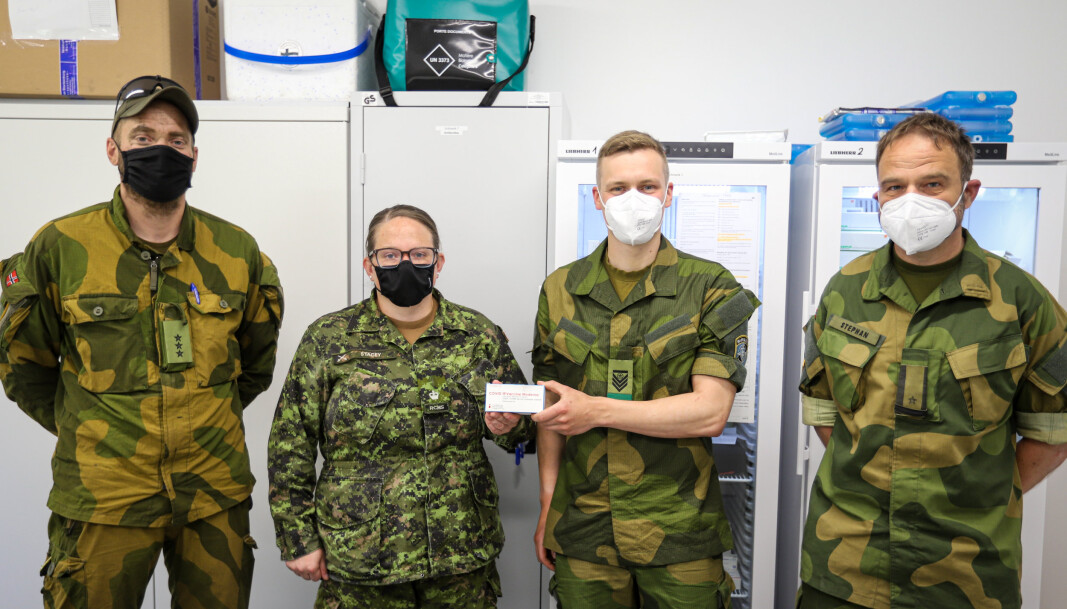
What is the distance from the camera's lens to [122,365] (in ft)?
5.67

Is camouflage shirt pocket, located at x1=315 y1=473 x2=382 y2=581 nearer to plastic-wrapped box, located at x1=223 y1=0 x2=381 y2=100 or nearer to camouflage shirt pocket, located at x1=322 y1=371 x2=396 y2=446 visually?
camouflage shirt pocket, located at x1=322 y1=371 x2=396 y2=446

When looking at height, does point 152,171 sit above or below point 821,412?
above

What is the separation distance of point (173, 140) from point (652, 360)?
1.39 m

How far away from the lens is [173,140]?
70.1 inches

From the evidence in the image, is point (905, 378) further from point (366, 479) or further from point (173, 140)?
point (173, 140)

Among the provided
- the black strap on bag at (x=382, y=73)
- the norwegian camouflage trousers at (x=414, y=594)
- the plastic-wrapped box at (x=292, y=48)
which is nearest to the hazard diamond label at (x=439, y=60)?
the black strap on bag at (x=382, y=73)

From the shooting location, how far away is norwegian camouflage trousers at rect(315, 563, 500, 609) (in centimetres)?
177

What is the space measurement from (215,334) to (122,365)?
23 centimetres

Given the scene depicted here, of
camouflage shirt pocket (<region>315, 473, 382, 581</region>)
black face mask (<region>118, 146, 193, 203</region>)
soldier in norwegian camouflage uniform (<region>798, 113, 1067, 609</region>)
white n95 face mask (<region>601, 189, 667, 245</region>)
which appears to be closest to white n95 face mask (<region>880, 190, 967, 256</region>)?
soldier in norwegian camouflage uniform (<region>798, 113, 1067, 609</region>)

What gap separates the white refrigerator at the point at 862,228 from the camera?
220cm

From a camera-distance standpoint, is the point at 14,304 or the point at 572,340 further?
the point at 572,340

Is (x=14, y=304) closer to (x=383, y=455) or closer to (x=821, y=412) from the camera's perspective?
(x=383, y=455)

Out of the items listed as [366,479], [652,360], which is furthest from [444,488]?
[652,360]

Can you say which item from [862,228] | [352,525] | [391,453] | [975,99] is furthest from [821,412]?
[975,99]
